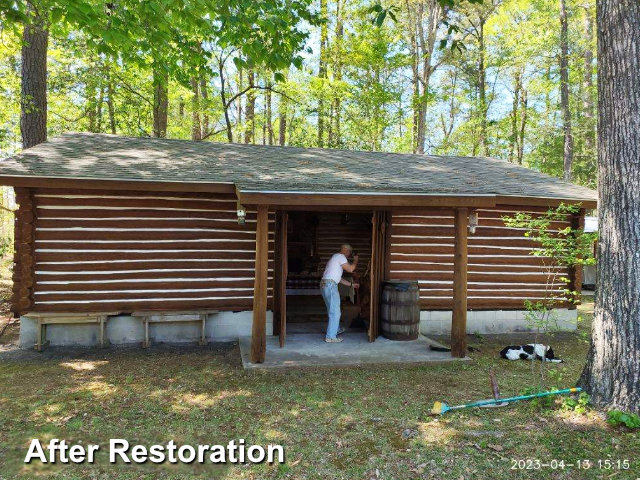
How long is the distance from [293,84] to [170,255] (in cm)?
1266

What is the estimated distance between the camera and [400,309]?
722 cm

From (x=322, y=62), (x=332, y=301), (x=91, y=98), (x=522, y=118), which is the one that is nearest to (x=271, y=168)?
(x=332, y=301)

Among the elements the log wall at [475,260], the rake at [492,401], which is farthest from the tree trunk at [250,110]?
the rake at [492,401]

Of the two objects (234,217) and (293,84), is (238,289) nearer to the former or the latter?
(234,217)

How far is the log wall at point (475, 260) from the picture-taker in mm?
8703

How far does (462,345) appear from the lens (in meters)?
6.60

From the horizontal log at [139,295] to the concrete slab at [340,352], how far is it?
900mm

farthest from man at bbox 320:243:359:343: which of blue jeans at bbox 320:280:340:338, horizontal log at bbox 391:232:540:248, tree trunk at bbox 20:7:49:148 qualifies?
tree trunk at bbox 20:7:49:148

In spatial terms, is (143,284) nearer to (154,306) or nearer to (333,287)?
(154,306)

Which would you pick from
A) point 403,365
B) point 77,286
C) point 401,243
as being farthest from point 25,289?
point 401,243

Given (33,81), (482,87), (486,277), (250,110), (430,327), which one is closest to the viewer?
(430,327)

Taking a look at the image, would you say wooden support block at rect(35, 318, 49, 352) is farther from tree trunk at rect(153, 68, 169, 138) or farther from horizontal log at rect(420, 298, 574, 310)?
tree trunk at rect(153, 68, 169, 138)

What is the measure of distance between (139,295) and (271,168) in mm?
3297

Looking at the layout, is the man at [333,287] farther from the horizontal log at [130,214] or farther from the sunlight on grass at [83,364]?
the sunlight on grass at [83,364]
